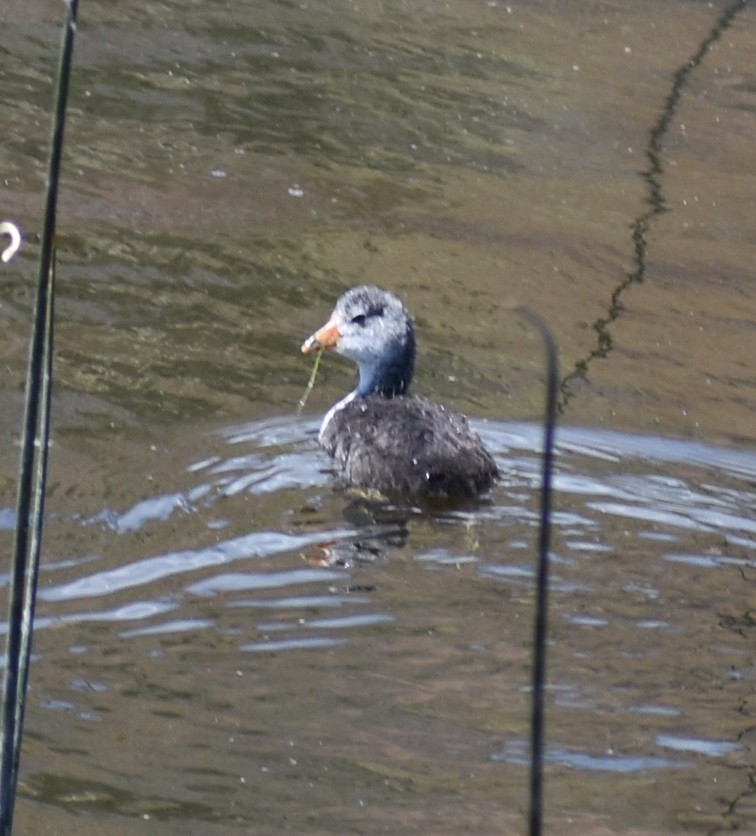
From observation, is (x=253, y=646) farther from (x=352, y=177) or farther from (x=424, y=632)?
(x=352, y=177)

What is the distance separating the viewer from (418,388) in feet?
27.5

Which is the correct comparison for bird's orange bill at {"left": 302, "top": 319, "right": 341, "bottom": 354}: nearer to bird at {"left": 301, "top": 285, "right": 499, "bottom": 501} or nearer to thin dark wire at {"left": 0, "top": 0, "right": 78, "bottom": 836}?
bird at {"left": 301, "top": 285, "right": 499, "bottom": 501}

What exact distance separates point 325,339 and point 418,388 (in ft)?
2.21

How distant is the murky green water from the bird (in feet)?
0.46

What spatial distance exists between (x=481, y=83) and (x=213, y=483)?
6974 mm

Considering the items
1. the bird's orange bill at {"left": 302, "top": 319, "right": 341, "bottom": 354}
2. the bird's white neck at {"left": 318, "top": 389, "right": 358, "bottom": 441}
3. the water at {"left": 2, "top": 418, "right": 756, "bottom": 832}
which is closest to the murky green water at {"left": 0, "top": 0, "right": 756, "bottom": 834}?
the water at {"left": 2, "top": 418, "right": 756, "bottom": 832}

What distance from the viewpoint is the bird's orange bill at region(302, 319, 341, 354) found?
25.9ft

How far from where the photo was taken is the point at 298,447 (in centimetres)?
738

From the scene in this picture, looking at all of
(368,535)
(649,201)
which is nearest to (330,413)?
(368,535)

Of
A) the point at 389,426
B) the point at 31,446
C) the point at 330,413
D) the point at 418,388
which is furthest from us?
the point at 418,388

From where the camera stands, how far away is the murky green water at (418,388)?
15.4ft

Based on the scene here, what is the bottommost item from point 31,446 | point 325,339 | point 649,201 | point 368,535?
point 368,535

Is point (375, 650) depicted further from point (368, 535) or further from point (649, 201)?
point (649, 201)

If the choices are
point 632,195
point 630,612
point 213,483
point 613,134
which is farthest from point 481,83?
point 630,612
